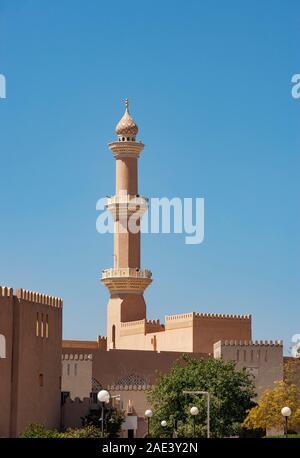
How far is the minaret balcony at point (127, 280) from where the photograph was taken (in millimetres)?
63188

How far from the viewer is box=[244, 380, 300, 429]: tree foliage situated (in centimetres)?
4612

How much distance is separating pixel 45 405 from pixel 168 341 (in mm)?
16990

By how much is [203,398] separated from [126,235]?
17371 mm

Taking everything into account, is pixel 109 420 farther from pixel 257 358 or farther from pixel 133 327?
pixel 133 327

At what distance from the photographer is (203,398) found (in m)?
47.4

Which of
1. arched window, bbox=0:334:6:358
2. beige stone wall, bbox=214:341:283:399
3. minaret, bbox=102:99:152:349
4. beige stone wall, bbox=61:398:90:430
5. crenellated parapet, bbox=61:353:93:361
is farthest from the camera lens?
minaret, bbox=102:99:152:349

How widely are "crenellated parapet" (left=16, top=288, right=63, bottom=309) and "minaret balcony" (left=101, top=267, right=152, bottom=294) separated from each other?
49.7 feet

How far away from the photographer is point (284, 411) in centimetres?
2961

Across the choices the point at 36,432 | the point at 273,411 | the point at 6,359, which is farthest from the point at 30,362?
the point at 273,411

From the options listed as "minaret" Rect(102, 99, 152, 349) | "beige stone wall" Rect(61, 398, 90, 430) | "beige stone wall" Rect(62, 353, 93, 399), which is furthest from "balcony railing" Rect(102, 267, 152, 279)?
"beige stone wall" Rect(61, 398, 90, 430)

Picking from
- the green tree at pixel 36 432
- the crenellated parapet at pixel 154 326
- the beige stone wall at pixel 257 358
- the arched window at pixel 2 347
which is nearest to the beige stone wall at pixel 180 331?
the crenellated parapet at pixel 154 326

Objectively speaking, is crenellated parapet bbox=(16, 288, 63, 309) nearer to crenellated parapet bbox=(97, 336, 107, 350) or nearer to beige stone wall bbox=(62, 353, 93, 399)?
Answer: beige stone wall bbox=(62, 353, 93, 399)
